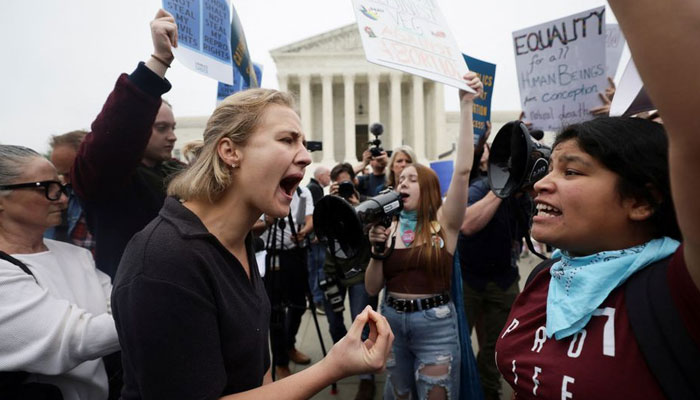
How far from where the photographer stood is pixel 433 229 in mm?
2539

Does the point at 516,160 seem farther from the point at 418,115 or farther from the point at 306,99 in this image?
the point at 418,115

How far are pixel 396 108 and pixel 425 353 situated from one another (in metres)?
30.9

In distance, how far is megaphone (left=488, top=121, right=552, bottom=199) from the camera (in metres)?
1.55

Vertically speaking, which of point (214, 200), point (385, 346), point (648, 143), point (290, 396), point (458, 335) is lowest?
point (458, 335)

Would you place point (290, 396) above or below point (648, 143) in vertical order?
below

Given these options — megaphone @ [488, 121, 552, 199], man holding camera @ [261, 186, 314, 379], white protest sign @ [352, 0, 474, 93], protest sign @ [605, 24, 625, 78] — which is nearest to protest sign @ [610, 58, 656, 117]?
megaphone @ [488, 121, 552, 199]

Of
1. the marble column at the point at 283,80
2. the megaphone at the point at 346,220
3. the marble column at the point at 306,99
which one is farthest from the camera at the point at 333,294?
the marble column at the point at 283,80

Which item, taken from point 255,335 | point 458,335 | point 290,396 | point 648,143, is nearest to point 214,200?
point 255,335

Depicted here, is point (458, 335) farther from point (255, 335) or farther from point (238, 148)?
point (238, 148)

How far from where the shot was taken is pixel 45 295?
139cm

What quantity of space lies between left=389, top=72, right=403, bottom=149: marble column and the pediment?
13.6ft

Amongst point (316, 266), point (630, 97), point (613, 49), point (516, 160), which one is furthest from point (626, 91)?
point (316, 266)

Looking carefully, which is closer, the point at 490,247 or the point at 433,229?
the point at 433,229

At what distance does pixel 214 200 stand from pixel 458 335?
1.95 metres
